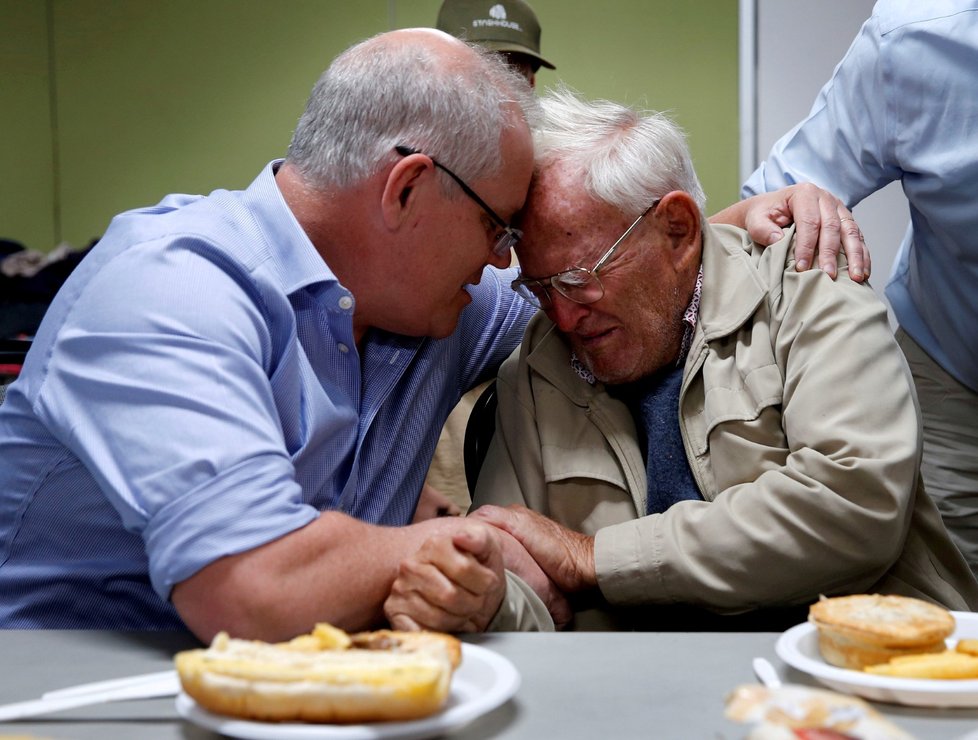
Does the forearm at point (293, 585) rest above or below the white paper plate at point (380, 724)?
below

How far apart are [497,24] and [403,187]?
216 cm

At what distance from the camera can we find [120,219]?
4.99ft

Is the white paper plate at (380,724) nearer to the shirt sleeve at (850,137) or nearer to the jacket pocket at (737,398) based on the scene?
the jacket pocket at (737,398)

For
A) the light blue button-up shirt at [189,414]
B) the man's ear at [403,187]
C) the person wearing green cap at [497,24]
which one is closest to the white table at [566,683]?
the light blue button-up shirt at [189,414]

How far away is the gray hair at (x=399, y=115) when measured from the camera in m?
1.55

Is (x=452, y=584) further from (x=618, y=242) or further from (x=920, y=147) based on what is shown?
(x=920, y=147)

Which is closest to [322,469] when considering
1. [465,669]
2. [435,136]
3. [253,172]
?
[435,136]

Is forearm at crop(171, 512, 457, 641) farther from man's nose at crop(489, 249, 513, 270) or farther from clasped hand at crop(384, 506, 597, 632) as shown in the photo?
man's nose at crop(489, 249, 513, 270)

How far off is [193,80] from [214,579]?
13.1ft

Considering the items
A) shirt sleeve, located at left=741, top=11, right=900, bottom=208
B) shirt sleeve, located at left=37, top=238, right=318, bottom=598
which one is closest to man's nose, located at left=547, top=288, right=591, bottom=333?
shirt sleeve, located at left=37, top=238, right=318, bottom=598

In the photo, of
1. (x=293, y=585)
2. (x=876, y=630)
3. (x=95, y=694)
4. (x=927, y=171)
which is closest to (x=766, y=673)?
(x=876, y=630)

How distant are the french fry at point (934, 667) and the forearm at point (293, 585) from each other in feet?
1.81

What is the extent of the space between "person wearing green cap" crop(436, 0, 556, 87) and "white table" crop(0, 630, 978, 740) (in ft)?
8.52

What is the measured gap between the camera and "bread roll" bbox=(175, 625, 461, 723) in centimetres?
85
